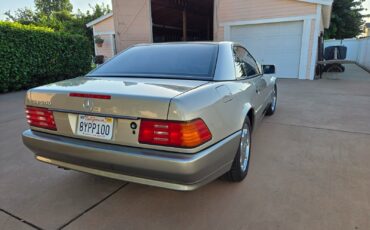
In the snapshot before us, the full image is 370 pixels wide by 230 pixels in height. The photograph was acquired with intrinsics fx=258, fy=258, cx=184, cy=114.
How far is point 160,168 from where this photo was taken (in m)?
1.77

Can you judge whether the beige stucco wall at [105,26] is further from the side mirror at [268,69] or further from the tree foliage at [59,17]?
the side mirror at [268,69]

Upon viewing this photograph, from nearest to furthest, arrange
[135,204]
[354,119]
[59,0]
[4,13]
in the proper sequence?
[135,204]
[354,119]
[4,13]
[59,0]

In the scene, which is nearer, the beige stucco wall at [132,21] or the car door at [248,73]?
the car door at [248,73]

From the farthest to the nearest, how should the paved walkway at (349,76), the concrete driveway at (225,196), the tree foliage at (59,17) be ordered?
1. the tree foliage at (59,17)
2. the paved walkway at (349,76)
3. the concrete driveway at (225,196)

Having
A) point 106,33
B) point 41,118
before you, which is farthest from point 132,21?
point 41,118

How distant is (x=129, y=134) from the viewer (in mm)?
1852

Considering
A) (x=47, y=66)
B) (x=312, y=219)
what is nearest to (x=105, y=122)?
(x=312, y=219)

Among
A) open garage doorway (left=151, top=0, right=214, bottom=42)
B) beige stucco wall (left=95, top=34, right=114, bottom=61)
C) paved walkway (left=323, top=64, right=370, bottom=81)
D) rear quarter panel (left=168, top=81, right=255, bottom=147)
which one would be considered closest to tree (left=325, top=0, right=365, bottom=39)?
open garage doorway (left=151, top=0, right=214, bottom=42)

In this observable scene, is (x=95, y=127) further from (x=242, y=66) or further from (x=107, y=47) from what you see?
(x=107, y=47)

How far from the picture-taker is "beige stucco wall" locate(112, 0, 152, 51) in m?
11.7

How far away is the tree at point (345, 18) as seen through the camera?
2508cm

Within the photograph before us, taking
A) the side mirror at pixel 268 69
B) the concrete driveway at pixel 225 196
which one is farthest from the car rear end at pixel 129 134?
the side mirror at pixel 268 69

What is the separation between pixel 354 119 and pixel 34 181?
530cm

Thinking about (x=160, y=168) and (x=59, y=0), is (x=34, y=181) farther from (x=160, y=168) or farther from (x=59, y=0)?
(x=59, y=0)
